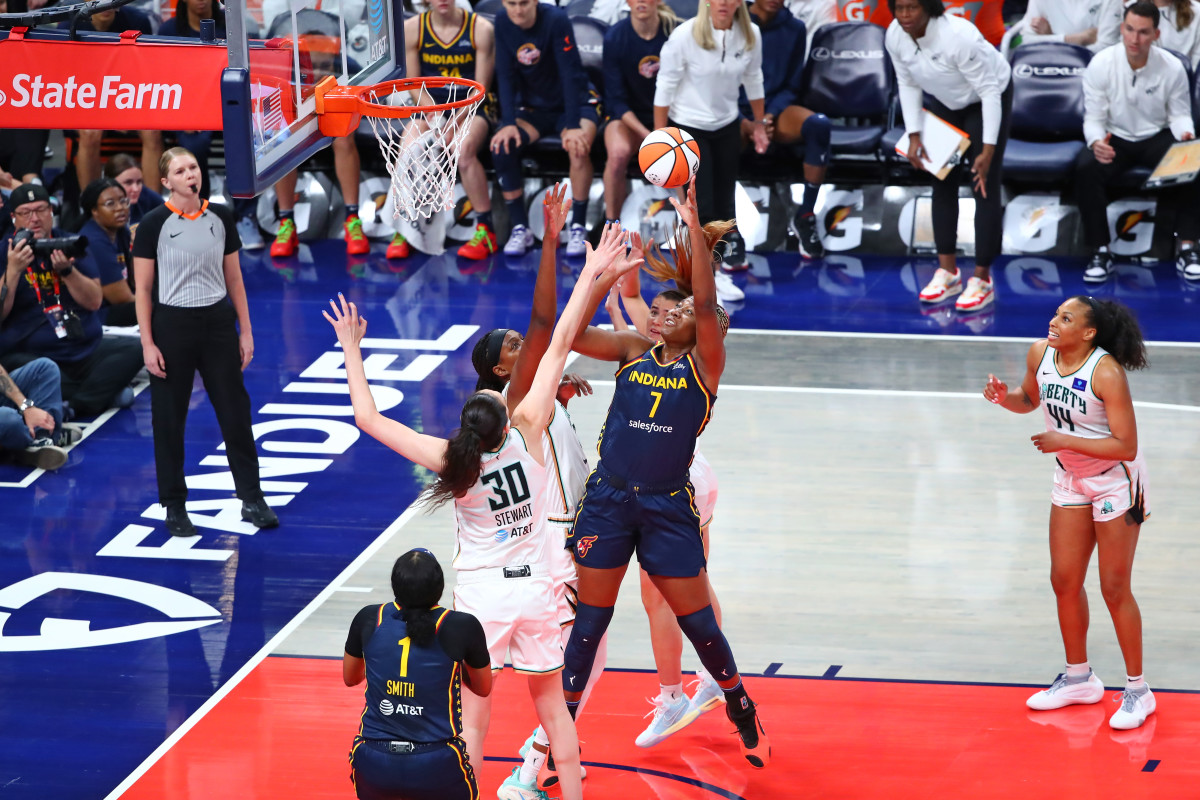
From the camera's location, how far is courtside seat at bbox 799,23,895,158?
12945 millimetres

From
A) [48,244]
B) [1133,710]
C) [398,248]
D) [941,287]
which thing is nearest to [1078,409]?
[1133,710]

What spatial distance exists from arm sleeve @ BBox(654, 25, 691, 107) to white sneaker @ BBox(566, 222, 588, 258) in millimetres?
1688

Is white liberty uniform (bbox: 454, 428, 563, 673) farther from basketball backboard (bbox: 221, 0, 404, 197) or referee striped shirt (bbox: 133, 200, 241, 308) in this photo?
referee striped shirt (bbox: 133, 200, 241, 308)

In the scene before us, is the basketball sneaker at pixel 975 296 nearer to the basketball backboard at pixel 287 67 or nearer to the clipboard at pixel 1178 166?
the clipboard at pixel 1178 166

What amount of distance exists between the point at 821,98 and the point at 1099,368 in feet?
25.3

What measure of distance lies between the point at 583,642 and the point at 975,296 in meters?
6.91

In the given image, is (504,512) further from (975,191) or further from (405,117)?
(975,191)

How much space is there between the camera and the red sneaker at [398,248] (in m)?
13.0

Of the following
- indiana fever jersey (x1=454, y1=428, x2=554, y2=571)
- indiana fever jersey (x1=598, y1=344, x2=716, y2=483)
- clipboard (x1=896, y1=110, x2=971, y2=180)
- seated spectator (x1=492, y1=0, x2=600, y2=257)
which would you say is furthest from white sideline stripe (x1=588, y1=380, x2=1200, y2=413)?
indiana fever jersey (x1=454, y1=428, x2=554, y2=571)

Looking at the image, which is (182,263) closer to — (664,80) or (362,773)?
(362,773)

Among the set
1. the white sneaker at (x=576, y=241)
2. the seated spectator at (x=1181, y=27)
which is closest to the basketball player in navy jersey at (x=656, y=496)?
the white sneaker at (x=576, y=241)

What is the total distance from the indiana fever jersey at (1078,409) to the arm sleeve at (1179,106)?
21.8 feet

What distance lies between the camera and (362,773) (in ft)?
14.7

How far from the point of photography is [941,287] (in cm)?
1164
